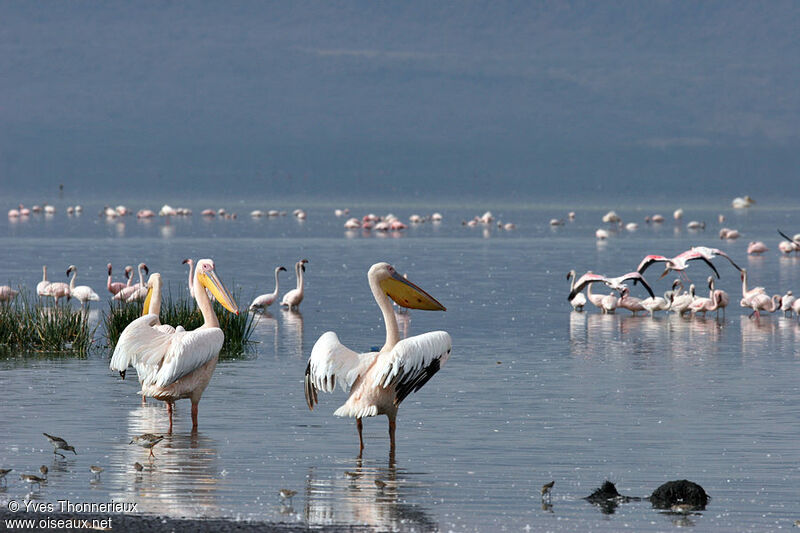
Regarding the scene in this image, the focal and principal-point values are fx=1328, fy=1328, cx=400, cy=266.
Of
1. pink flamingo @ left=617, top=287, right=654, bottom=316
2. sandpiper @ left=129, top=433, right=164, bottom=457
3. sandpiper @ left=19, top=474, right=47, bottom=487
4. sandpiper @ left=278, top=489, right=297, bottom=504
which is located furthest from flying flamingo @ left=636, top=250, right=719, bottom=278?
sandpiper @ left=19, top=474, right=47, bottom=487

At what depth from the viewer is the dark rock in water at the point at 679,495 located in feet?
29.5

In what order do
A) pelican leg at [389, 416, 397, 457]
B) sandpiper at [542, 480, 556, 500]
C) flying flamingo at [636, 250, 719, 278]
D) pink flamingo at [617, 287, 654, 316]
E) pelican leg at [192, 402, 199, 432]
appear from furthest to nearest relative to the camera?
pink flamingo at [617, 287, 654, 316] → flying flamingo at [636, 250, 719, 278] → pelican leg at [192, 402, 199, 432] → pelican leg at [389, 416, 397, 457] → sandpiper at [542, 480, 556, 500]

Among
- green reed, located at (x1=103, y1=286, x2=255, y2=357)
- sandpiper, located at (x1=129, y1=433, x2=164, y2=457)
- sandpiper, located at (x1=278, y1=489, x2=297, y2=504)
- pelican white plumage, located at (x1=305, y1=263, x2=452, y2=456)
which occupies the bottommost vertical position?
sandpiper, located at (x1=278, y1=489, x2=297, y2=504)

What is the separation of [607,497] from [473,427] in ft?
9.94

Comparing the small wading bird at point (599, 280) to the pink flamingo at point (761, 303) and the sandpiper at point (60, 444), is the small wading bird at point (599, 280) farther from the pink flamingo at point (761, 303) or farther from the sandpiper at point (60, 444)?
the sandpiper at point (60, 444)


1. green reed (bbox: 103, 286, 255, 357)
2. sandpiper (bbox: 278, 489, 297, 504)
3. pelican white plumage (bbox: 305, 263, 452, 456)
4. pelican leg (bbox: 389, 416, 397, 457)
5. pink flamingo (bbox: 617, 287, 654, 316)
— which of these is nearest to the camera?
sandpiper (bbox: 278, 489, 297, 504)

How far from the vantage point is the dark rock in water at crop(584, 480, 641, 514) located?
9047mm

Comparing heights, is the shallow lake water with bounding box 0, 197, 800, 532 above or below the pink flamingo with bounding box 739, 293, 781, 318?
below

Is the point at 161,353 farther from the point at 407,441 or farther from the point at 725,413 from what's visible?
the point at 725,413

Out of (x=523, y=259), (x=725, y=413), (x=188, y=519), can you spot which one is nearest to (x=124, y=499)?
(x=188, y=519)

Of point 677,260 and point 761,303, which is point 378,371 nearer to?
point 761,303

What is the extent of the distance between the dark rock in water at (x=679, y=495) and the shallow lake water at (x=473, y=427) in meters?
0.10

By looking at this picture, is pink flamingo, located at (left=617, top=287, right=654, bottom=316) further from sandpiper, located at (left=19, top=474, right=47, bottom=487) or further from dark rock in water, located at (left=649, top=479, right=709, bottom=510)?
sandpiper, located at (left=19, top=474, right=47, bottom=487)

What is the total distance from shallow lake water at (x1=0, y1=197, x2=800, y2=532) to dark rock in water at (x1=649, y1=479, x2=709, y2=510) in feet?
0.34
